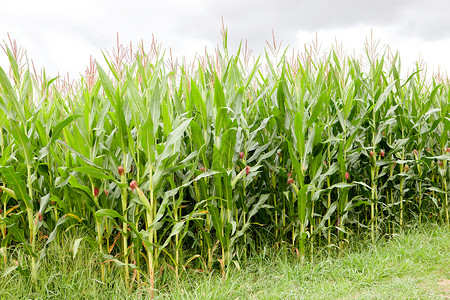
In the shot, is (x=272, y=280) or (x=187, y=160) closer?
(x=187, y=160)

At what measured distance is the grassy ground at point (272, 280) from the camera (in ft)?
9.85

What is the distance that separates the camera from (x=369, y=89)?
417cm

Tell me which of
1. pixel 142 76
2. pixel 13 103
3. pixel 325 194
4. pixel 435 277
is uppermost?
pixel 142 76

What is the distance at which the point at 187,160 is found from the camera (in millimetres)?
2900

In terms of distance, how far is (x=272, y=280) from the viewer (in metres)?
3.32

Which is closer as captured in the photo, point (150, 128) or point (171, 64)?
point (150, 128)

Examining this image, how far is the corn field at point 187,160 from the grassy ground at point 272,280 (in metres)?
0.12

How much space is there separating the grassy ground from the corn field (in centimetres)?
12

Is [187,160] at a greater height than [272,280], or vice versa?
[187,160]

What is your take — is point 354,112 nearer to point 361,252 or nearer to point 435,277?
point 361,252

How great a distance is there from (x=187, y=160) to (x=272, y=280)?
1.35 m

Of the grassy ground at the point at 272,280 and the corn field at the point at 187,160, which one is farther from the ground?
the corn field at the point at 187,160

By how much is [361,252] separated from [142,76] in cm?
293

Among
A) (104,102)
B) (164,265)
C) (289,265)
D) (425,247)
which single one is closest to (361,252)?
(425,247)
